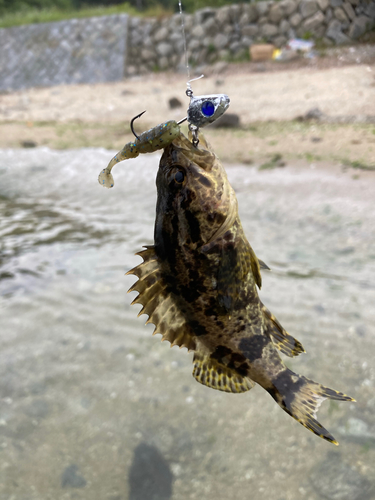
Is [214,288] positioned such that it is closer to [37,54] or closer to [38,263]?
[38,263]

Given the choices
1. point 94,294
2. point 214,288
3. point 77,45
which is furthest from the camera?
point 77,45

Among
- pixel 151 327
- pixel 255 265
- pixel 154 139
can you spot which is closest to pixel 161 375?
pixel 151 327

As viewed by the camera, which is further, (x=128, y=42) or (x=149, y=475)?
(x=128, y=42)

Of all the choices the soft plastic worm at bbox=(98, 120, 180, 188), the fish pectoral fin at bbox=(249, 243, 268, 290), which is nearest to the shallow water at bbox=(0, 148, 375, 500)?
the fish pectoral fin at bbox=(249, 243, 268, 290)

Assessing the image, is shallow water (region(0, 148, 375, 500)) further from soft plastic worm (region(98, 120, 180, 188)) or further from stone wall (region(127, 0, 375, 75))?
stone wall (region(127, 0, 375, 75))

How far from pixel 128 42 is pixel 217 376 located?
2043cm

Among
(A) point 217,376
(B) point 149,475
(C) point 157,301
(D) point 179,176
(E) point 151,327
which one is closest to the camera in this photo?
(D) point 179,176

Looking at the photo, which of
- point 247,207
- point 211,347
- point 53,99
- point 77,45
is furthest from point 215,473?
point 77,45

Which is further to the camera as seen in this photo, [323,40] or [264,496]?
[323,40]

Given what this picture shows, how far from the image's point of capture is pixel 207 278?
1688 millimetres

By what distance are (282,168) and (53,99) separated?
1310 centimetres

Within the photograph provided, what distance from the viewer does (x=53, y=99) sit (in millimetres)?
17359

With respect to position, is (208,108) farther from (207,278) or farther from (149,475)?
(149,475)

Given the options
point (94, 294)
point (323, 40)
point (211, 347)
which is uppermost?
point (323, 40)
